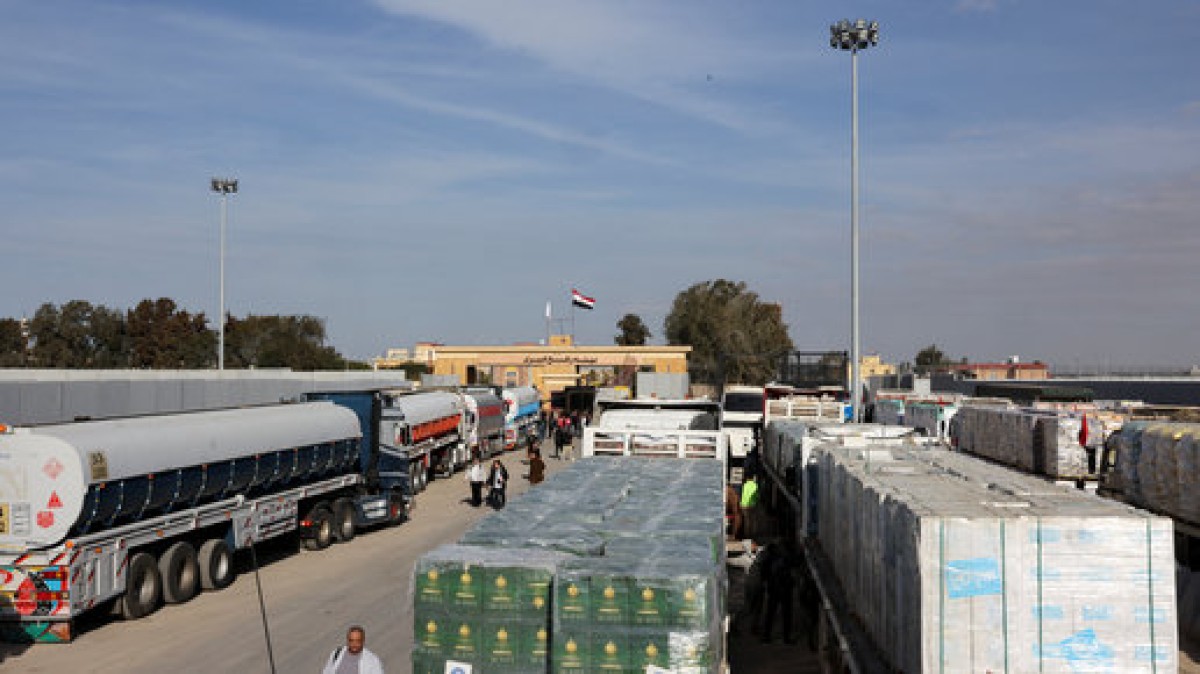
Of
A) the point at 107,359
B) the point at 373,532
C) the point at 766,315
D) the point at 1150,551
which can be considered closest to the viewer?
the point at 1150,551

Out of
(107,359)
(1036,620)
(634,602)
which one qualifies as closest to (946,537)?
(1036,620)

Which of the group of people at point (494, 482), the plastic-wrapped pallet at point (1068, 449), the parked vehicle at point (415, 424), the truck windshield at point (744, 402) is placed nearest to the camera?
the plastic-wrapped pallet at point (1068, 449)

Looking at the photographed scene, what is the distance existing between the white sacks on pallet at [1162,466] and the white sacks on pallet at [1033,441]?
2.43 metres

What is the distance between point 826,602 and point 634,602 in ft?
15.5

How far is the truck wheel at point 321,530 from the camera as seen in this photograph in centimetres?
2367

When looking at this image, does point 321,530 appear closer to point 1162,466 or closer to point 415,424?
point 415,424

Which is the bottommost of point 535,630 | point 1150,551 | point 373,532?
point 373,532

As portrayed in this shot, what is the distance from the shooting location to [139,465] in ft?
54.5

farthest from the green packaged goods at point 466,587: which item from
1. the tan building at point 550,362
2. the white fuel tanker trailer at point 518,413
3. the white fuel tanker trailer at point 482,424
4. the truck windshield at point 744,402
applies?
the tan building at point 550,362

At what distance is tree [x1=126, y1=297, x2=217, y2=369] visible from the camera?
82562 mm

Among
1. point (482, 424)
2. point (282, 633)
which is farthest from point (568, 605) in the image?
point (482, 424)

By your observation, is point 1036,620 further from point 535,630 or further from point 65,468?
point 65,468

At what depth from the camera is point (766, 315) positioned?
103000mm

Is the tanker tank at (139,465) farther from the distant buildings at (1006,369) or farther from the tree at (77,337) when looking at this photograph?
the distant buildings at (1006,369)
